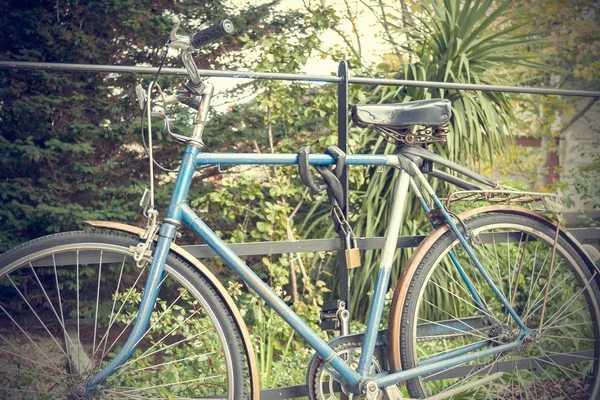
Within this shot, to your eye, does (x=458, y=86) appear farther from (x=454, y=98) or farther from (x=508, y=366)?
(x=454, y=98)

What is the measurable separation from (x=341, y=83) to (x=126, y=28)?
2236mm

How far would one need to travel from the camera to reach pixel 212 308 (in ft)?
4.87

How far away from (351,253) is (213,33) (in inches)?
29.4

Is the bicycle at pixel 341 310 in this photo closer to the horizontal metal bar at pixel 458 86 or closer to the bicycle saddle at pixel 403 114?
the bicycle saddle at pixel 403 114

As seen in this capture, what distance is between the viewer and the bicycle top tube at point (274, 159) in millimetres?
1537

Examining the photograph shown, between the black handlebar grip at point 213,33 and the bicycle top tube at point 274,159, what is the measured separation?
0.99ft

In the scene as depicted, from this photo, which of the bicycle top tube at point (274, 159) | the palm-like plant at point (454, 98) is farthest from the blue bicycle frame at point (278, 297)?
the palm-like plant at point (454, 98)

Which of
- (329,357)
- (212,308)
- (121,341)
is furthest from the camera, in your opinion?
(121,341)

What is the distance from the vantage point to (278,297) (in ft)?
5.19

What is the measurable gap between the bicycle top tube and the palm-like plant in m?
1.40

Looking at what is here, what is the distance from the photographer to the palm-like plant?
3238 mm

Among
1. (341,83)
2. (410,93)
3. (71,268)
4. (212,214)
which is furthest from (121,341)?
(341,83)

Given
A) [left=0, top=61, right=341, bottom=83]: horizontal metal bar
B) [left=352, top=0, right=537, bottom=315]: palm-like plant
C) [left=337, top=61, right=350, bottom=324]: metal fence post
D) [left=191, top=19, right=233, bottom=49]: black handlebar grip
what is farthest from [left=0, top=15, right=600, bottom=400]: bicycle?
[left=352, top=0, right=537, bottom=315]: palm-like plant

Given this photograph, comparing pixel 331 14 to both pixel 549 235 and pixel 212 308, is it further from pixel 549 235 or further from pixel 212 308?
pixel 212 308
